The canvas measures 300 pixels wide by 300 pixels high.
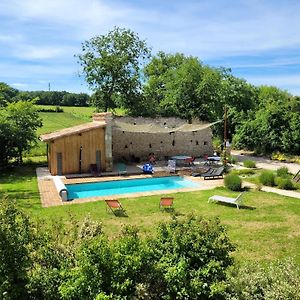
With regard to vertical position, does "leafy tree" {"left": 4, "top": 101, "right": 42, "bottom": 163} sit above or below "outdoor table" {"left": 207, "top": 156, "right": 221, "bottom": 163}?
above

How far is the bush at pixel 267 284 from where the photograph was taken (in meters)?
5.74

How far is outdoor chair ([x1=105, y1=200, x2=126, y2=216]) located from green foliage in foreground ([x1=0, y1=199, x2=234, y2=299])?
5994mm

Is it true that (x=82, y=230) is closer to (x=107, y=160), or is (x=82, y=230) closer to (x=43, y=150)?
(x=107, y=160)

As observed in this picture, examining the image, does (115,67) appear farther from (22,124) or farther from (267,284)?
(267,284)

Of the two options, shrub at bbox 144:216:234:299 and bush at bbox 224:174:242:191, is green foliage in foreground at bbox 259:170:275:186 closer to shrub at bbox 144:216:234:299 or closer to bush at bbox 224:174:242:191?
bush at bbox 224:174:242:191

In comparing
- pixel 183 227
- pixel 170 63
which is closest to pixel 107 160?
pixel 183 227

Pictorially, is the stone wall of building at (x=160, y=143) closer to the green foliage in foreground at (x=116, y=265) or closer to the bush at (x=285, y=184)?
the bush at (x=285, y=184)

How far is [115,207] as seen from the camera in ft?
43.1

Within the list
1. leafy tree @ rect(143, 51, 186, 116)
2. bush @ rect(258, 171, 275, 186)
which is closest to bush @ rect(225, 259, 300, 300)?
bush @ rect(258, 171, 275, 186)

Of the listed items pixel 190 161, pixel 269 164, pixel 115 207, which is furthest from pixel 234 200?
pixel 269 164

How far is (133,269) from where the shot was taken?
6.10m

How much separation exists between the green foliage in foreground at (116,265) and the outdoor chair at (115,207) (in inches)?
236

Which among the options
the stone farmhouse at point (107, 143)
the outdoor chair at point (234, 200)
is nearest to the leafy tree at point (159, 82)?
the stone farmhouse at point (107, 143)

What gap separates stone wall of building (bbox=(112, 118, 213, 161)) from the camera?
26.3 meters
